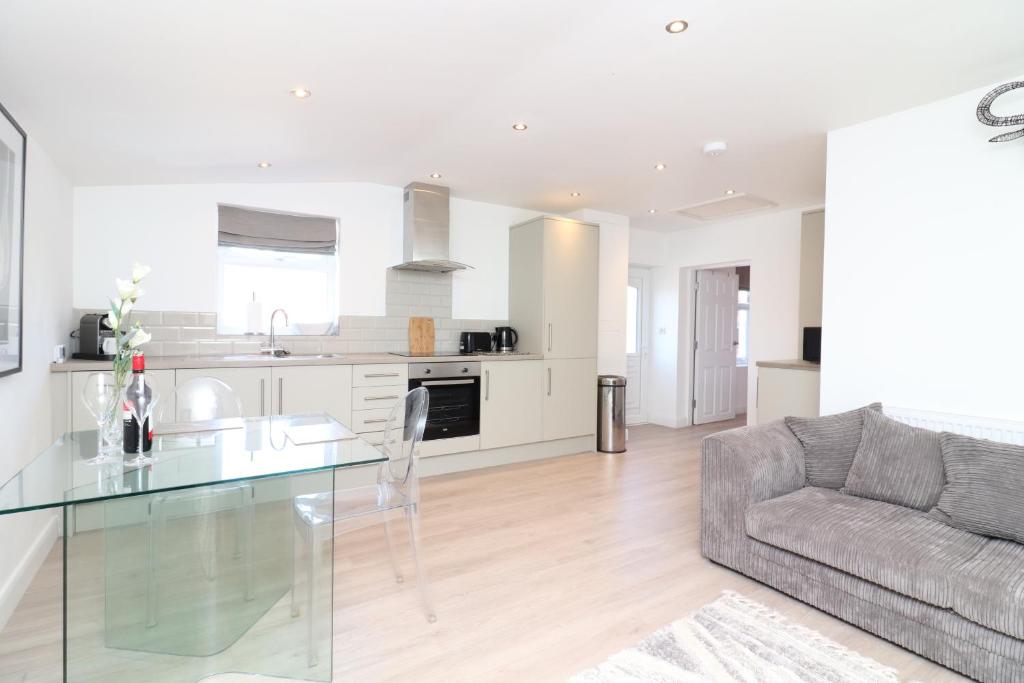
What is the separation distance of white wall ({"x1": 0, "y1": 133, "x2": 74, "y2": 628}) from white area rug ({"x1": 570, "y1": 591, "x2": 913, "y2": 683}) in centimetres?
249

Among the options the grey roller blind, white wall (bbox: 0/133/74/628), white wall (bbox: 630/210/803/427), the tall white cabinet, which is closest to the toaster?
the tall white cabinet

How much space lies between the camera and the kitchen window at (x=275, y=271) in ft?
13.3

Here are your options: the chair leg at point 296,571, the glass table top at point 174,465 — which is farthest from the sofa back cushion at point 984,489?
the chair leg at point 296,571

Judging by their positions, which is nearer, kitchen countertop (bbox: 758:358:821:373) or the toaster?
kitchen countertop (bbox: 758:358:821:373)

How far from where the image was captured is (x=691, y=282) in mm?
6594

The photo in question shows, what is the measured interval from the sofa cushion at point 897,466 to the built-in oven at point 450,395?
2.74 metres

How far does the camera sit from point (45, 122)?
2398 millimetres

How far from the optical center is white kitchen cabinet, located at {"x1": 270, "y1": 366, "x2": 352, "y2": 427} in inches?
141

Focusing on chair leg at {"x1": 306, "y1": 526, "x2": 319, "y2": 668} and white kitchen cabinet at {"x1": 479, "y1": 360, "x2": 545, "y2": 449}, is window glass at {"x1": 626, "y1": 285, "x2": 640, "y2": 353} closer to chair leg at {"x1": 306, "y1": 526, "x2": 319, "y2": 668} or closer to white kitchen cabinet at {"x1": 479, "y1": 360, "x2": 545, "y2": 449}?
white kitchen cabinet at {"x1": 479, "y1": 360, "x2": 545, "y2": 449}

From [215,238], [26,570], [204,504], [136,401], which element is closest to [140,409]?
[136,401]

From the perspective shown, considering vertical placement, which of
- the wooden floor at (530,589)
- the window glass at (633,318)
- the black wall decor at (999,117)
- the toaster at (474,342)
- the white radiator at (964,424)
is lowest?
the wooden floor at (530,589)

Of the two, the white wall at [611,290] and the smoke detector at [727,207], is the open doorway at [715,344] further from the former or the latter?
the white wall at [611,290]

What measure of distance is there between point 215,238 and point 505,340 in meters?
2.63

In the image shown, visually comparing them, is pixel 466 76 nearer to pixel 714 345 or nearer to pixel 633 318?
pixel 633 318
